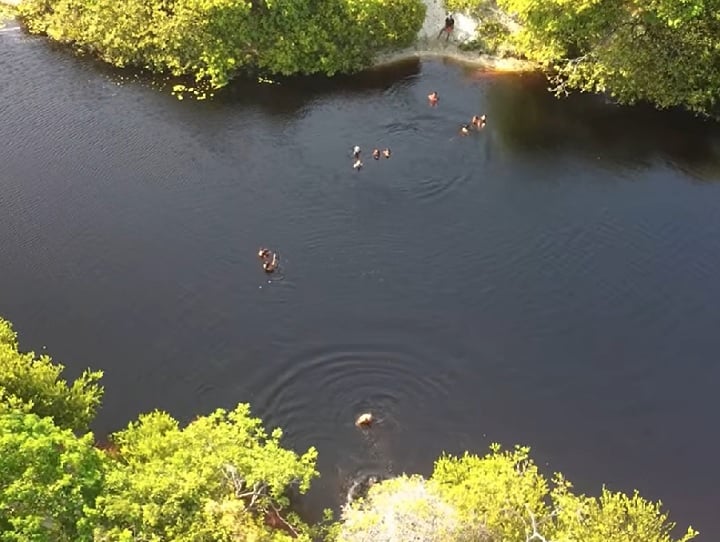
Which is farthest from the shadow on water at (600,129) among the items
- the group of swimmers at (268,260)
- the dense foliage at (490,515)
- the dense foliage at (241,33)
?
the dense foliage at (490,515)

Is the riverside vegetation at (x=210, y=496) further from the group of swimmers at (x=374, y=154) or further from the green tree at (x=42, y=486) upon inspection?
the group of swimmers at (x=374, y=154)

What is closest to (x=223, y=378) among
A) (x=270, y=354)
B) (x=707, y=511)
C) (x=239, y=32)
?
(x=270, y=354)

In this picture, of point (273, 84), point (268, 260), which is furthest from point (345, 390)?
point (273, 84)

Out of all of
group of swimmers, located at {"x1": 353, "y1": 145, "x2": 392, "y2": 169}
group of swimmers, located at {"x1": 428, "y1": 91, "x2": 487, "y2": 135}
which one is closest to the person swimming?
group of swimmers, located at {"x1": 428, "y1": 91, "x2": 487, "y2": 135}

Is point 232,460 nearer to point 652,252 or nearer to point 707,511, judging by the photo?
point 707,511

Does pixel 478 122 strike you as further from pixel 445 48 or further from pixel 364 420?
pixel 364 420
